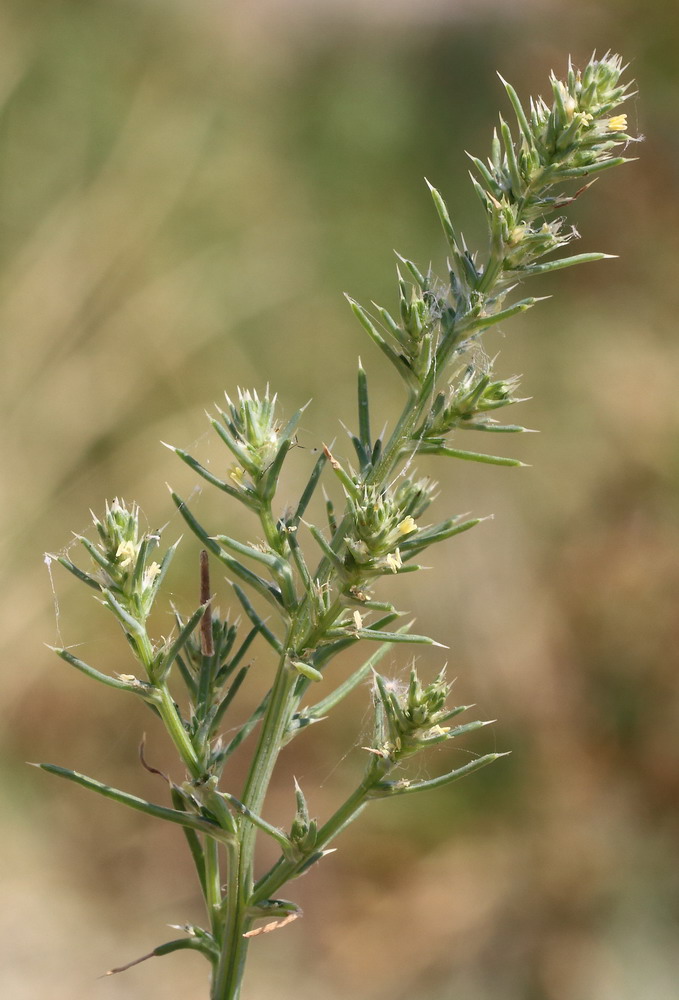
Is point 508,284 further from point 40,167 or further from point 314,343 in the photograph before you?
point 40,167

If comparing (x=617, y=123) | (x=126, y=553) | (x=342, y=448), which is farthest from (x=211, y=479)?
(x=342, y=448)

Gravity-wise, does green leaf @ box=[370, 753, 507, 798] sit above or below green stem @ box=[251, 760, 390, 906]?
above

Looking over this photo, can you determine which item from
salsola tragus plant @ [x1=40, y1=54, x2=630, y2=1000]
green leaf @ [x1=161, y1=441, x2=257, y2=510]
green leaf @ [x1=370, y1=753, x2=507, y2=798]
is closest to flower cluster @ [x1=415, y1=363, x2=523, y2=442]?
salsola tragus plant @ [x1=40, y1=54, x2=630, y2=1000]

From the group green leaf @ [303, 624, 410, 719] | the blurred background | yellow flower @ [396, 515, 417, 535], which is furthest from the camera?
the blurred background

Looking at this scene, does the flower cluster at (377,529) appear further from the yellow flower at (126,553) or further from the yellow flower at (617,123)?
the yellow flower at (617,123)

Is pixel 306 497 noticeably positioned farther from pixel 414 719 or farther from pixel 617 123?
pixel 617 123

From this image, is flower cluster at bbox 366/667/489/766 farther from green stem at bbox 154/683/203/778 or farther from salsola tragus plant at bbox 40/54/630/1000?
green stem at bbox 154/683/203/778

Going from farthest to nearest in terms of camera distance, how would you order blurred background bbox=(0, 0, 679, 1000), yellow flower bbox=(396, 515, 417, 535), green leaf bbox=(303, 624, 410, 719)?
1. blurred background bbox=(0, 0, 679, 1000)
2. green leaf bbox=(303, 624, 410, 719)
3. yellow flower bbox=(396, 515, 417, 535)
